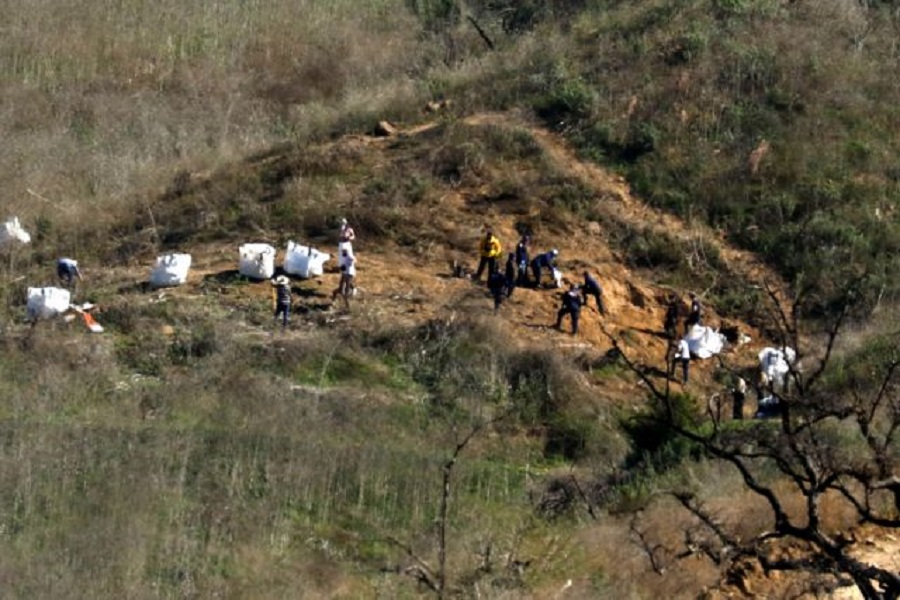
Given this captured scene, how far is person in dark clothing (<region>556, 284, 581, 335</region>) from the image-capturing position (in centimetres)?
2109

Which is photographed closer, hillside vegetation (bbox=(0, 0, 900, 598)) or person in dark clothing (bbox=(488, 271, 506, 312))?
hillside vegetation (bbox=(0, 0, 900, 598))

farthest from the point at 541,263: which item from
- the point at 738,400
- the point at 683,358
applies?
the point at 738,400

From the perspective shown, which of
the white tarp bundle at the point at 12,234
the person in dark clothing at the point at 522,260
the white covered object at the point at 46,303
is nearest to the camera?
the white covered object at the point at 46,303

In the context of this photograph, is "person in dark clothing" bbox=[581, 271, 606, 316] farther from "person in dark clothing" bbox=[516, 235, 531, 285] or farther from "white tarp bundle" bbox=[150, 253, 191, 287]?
"white tarp bundle" bbox=[150, 253, 191, 287]

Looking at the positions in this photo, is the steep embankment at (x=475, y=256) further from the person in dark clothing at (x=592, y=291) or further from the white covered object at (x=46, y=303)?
the white covered object at (x=46, y=303)

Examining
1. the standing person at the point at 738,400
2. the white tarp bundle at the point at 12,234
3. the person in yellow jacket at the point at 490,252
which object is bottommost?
the white tarp bundle at the point at 12,234

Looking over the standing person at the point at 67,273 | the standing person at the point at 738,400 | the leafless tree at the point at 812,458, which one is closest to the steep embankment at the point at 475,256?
the standing person at the point at 67,273

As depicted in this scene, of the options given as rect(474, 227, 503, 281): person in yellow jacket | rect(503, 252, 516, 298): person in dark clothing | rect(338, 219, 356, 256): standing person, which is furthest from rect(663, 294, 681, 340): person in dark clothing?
rect(338, 219, 356, 256): standing person

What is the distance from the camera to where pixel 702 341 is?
850 inches

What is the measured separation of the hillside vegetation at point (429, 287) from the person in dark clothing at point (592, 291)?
41cm

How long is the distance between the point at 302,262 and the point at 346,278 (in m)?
1.08

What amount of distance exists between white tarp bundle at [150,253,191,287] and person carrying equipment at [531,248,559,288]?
Result: 14.4ft

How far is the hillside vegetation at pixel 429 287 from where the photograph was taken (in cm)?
1510

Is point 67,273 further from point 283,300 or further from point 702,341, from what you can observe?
point 702,341
